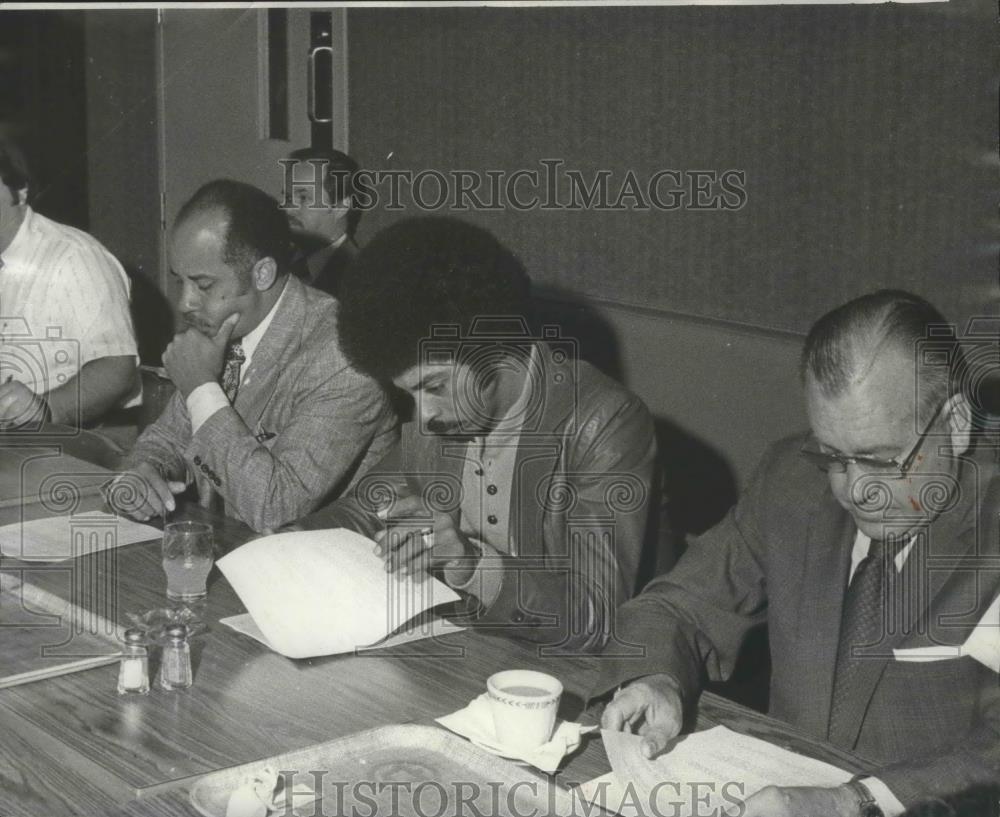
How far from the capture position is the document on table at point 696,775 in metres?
1.38

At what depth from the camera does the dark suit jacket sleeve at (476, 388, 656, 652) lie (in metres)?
2.03

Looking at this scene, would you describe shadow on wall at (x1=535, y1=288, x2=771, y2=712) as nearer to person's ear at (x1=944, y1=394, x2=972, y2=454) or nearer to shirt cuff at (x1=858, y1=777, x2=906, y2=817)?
person's ear at (x1=944, y1=394, x2=972, y2=454)

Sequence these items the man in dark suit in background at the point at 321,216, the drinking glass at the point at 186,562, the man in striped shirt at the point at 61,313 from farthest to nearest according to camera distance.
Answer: the man in dark suit in background at the point at 321,216 < the man in striped shirt at the point at 61,313 < the drinking glass at the point at 186,562

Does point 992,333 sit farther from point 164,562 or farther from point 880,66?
point 164,562

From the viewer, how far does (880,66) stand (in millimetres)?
3258

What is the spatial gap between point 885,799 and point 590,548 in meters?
0.86

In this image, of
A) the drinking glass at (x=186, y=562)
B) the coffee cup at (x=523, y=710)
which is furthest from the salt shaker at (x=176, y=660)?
the coffee cup at (x=523, y=710)

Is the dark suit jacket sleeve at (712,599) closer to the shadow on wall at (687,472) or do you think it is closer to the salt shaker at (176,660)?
the salt shaker at (176,660)

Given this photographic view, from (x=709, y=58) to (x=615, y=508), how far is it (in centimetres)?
192

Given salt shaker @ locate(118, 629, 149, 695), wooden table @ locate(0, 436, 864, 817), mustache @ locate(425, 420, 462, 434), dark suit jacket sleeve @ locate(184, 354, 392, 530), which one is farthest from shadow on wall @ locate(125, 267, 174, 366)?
salt shaker @ locate(118, 629, 149, 695)

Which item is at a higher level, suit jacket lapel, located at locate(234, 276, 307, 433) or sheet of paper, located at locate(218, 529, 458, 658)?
suit jacket lapel, located at locate(234, 276, 307, 433)

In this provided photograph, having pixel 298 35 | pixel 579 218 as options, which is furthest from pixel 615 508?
pixel 298 35

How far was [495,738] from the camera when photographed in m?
1.50

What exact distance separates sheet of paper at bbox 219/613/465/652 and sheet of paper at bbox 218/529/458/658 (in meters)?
0.02
